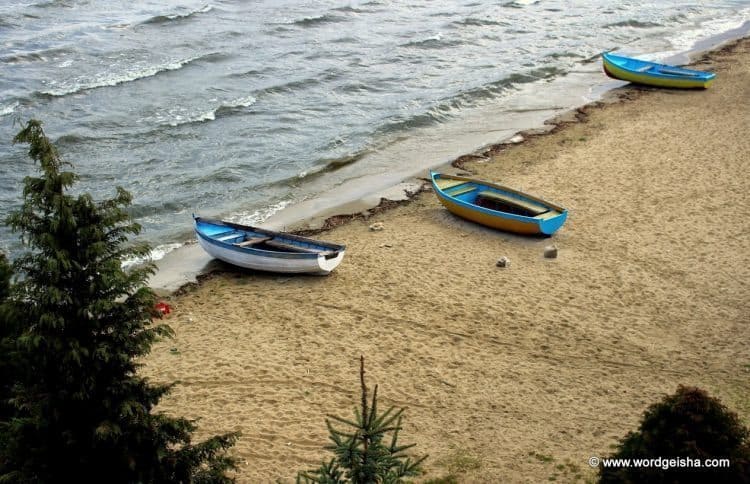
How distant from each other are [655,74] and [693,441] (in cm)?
2846

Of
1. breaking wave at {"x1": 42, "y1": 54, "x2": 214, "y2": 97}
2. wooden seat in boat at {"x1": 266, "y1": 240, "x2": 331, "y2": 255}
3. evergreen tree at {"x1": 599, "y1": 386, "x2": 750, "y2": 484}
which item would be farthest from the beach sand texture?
breaking wave at {"x1": 42, "y1": 54, "x2": 214, "y2": 97}

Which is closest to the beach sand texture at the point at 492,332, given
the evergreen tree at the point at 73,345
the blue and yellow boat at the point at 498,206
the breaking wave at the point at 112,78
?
the blue and yellow boat at the point at 498,206

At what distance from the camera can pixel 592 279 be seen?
1892 cm

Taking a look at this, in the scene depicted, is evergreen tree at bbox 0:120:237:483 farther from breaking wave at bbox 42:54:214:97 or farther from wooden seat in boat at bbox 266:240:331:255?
breaking wave at bbox 42:54:214:97

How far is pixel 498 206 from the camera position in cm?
2252

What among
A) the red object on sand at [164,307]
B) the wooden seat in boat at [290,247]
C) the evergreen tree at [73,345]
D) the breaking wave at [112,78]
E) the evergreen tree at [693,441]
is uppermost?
the evergreen tree at [73,345]

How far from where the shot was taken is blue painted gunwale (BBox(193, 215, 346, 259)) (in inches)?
761

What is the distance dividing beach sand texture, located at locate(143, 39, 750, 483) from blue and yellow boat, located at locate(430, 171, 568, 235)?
1.29 feet

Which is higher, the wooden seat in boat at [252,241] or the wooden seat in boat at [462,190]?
the wooden seat in boat at [252,241]

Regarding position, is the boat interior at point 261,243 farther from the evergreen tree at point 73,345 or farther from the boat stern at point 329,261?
the evergreen tree at point 73,345

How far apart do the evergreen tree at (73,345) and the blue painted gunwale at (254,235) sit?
9.70 metres

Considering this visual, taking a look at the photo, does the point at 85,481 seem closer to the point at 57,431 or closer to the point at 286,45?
the point at 57,431

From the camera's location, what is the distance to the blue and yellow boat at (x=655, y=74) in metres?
33.7

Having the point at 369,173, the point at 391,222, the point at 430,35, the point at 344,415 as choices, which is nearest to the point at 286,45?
the point at 430,35
